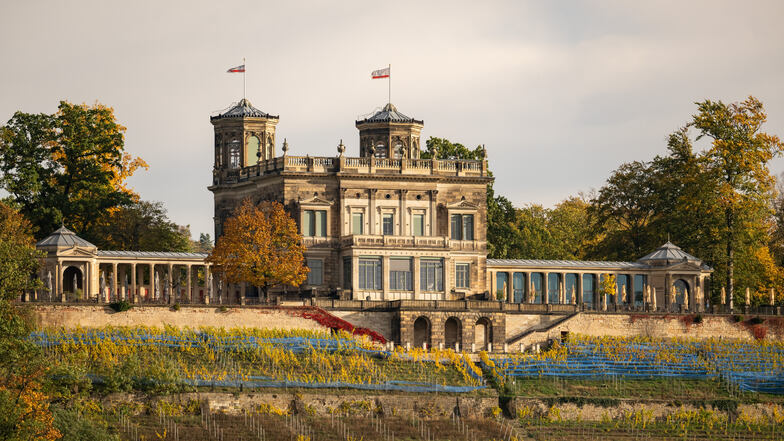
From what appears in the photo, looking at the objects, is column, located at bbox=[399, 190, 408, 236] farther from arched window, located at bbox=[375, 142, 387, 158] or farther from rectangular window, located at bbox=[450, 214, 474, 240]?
arched window, located at bbox=[375, 142, 387, 158]

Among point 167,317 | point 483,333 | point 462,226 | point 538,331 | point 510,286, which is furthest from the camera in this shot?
point 510,286

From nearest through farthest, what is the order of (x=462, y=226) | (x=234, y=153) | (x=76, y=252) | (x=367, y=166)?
(x=76, y=252) < (x=367, y=166) < (x=462, y=226) < (x=234, y=153)

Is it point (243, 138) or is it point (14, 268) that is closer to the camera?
point (14, 268)

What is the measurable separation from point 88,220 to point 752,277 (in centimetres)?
4251

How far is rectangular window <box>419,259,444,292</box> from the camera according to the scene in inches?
3629

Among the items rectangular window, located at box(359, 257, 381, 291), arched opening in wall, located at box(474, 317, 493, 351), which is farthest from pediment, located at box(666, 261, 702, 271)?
rectangular window, located at box(359, 257, 381, 291)

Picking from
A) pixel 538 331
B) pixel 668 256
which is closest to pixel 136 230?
pixel 538 331

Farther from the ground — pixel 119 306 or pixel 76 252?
pixel 76 252

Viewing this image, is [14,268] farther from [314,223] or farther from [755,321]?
[755,321]

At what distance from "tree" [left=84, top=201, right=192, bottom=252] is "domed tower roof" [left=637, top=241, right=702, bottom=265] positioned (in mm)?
31832

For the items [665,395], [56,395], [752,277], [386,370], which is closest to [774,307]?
[752,277]

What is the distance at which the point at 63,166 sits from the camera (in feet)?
319

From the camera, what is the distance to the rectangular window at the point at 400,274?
91625mm

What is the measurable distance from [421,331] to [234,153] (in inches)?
825
